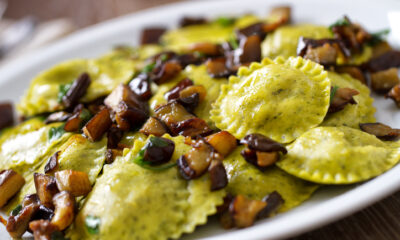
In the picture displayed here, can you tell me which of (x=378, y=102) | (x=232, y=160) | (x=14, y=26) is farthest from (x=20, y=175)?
(x=14, y=26)

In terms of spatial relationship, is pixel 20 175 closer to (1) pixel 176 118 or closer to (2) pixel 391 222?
(1) pixel 176 118

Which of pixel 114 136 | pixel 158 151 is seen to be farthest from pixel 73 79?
pixel 158 151

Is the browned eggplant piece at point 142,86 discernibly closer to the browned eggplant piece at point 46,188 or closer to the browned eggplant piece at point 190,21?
the browned eggplant piece at point 46,188

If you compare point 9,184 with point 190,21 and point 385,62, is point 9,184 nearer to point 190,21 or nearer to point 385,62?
point 190,21

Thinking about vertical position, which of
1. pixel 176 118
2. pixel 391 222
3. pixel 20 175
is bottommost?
pixel 391 222

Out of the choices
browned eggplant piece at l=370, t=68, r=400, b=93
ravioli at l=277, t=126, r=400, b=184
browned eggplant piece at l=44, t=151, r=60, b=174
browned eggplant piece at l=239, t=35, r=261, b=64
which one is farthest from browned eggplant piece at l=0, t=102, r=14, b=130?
browned eggplant piece at l=370, t=68, r=400, b=93

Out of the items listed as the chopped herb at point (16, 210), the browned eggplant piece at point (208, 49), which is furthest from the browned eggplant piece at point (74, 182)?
the browned eggplant piece at point (208, 49)
